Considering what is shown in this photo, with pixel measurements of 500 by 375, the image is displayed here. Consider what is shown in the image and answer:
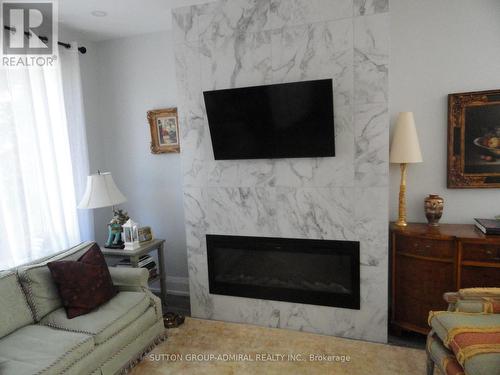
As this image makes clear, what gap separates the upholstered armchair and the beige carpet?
0.46 meters

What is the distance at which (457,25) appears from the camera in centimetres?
267

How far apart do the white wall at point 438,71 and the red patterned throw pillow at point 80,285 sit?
257 cm

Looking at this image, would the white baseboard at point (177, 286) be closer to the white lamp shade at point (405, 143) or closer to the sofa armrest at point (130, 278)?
the sofa armrest at point (130, 278)

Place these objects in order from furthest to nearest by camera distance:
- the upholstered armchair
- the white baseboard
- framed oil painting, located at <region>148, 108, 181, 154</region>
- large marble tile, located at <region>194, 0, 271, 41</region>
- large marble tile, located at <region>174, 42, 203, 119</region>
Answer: the white baseboard, framed oil painting, located at <region>148, 108, 181, 154</region>, large marble tile, located at <region>174, 42, 203, 119</region>, large marble tile, located at <region>194, 0, 271, 41</region>, the upholstered armchair

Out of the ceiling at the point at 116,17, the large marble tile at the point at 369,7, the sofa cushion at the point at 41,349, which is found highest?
the ceiling at the point at 116,17

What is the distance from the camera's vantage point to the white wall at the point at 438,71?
2.63 m

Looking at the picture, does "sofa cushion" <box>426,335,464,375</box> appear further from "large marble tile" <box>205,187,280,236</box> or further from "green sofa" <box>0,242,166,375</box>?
"green sofa" <box>0,242,166,375</box>

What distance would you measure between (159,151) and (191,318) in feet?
5.82

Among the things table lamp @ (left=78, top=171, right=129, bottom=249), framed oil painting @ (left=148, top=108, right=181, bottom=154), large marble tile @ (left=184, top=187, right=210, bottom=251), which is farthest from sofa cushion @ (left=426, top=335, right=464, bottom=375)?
framed oil painting @ (left=148, top=108, right=181, bottom=154)

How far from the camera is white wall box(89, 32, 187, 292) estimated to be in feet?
11.8

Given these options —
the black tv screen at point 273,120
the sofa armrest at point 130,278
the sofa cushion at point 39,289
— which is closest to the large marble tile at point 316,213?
the black tv screen at point 273,120

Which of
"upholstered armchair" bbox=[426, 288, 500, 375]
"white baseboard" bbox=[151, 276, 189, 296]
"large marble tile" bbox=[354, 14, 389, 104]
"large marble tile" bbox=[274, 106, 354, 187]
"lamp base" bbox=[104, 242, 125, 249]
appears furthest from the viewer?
"white baseboard" bbox=[151, 276, 189, 296]

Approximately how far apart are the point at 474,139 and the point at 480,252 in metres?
0.96

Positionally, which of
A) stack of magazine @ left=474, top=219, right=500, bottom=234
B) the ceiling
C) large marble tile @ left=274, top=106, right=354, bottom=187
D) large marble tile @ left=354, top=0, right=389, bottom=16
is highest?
the ceiling
